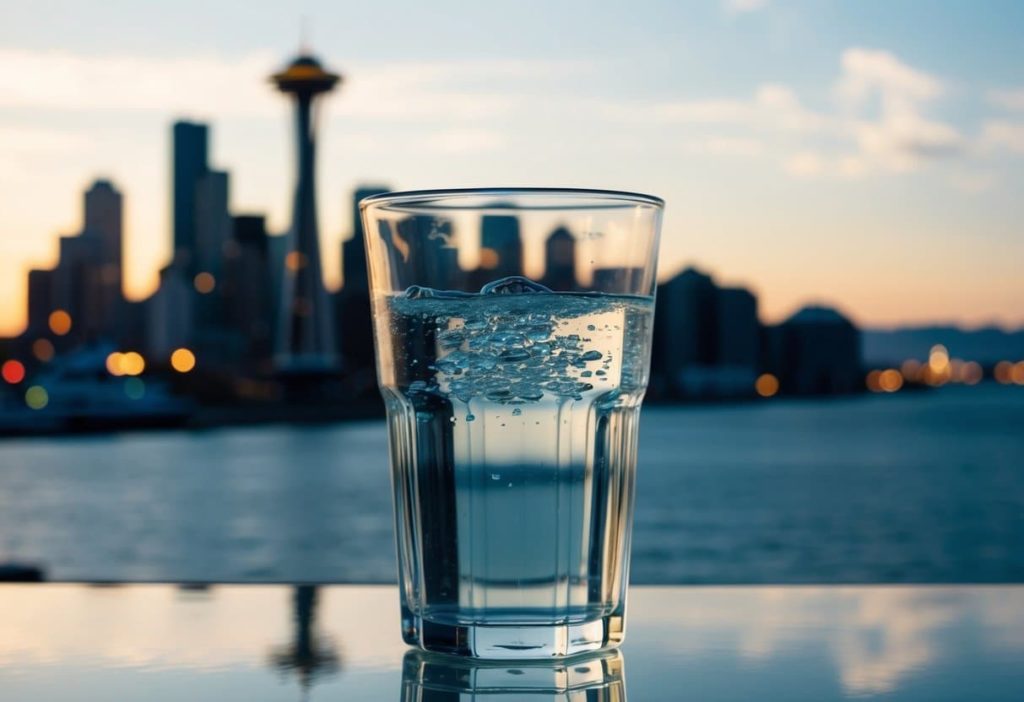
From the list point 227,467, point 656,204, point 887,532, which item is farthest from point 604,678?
point 227,467

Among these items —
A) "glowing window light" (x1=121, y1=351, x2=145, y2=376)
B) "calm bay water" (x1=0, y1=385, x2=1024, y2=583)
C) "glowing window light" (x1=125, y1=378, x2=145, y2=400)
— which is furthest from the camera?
"glowing window light" (x1=121, y1=351, x2=145, y2=376)

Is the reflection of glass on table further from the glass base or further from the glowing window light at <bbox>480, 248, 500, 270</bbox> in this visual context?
the glowing window light at <bbox>480, 248, 500, 270</bbox>

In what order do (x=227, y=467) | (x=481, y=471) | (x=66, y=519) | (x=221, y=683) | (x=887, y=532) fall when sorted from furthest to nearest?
(x=227, y=467) → (x=66, y=519) → (x=887, y=532) → (x=481, y=471) → (x=221, y=683)

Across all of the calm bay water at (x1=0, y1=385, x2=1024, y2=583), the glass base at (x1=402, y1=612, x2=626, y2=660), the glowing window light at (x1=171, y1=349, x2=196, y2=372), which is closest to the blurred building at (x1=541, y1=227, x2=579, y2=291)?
the glass base at (x1=402, y1=612, x2=626, y2=660)

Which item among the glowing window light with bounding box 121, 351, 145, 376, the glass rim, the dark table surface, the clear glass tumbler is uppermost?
the glass rim

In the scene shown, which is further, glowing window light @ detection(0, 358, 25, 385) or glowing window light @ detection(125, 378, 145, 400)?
glowing window light @ detection(0, 358, 25, 385)

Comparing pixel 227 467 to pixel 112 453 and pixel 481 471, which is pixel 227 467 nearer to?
pixel 112 453
